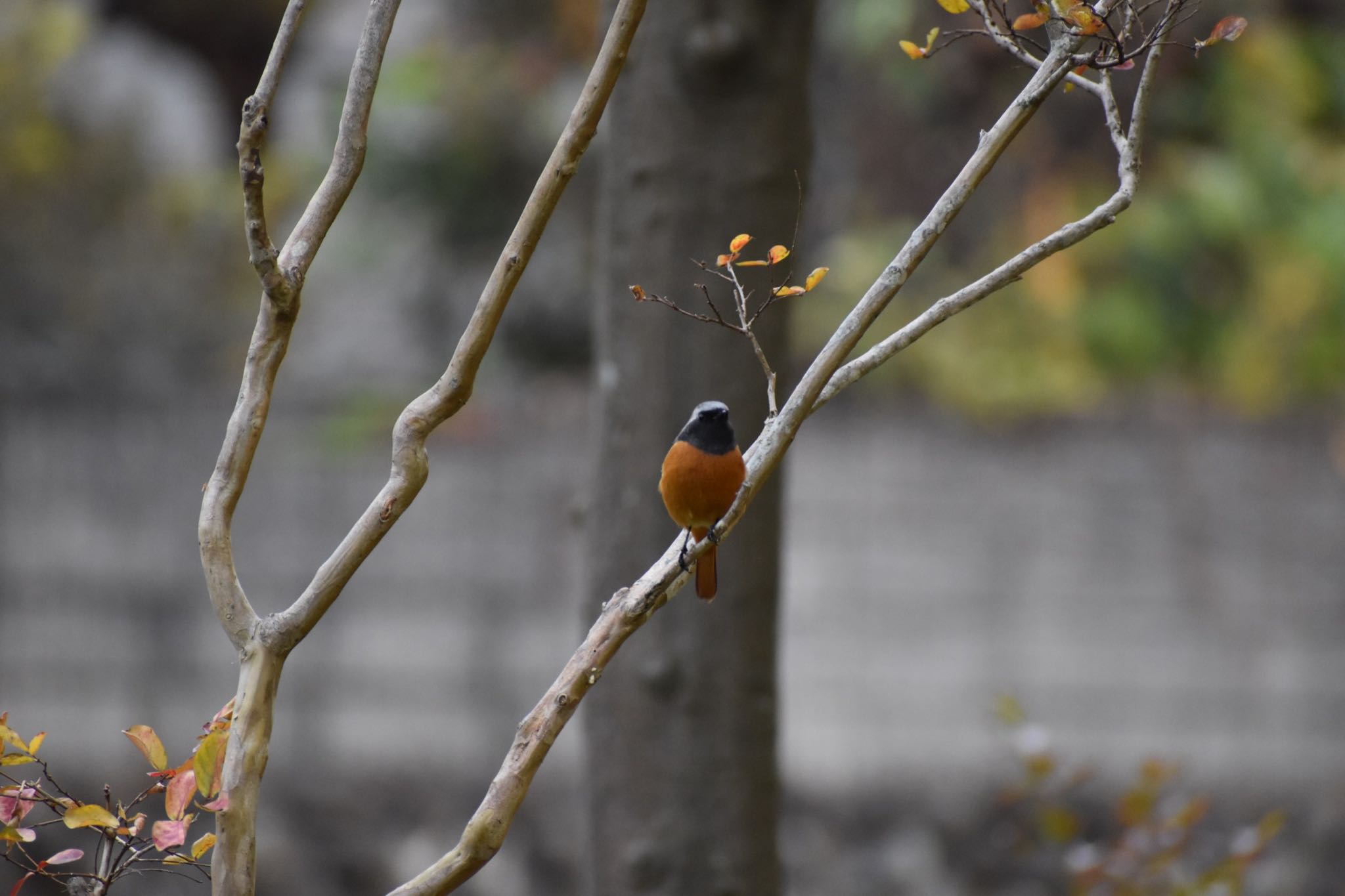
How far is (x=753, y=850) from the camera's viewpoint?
2.60 meters

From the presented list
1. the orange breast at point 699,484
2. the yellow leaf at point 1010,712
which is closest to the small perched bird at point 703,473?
the orange breast at point 699,484

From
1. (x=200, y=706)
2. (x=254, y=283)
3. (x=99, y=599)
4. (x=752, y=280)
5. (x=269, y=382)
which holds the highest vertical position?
(x=254, y=283)

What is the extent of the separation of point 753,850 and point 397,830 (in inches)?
113

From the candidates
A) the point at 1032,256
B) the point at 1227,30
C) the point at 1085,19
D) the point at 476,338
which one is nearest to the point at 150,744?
the point at 476,338

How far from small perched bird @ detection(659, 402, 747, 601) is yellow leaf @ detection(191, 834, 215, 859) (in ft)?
2.08

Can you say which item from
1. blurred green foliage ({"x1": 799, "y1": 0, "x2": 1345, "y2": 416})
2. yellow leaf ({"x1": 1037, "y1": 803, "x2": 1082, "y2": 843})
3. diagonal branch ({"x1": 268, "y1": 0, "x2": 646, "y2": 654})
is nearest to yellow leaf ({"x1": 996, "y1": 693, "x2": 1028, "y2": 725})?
yellow leaf ({"x1": 1037, "y1": 803, "x2": 1082, "y2": 843})

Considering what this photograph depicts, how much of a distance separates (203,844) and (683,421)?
139cm

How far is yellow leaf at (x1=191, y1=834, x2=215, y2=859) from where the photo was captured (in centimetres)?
139

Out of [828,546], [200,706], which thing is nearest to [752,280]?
[828,546]

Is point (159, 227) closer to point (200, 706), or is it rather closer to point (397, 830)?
point (200, 706)

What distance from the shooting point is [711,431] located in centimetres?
166

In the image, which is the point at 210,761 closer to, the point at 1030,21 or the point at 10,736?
the point at 10,736

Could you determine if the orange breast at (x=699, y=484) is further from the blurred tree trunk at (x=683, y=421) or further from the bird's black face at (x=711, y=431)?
the blurred tree trunk at (x=683, y=421)

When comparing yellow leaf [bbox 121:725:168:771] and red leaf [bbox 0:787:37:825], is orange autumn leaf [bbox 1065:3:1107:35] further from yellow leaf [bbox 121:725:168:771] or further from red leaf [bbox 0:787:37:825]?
red leaf [bbox 0:787:37:825]
